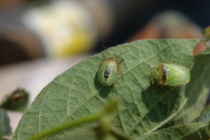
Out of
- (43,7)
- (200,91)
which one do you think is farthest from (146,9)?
(200,91)

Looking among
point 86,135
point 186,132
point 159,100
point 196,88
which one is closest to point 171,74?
point 196,88

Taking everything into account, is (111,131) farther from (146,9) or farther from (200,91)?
(146,9)

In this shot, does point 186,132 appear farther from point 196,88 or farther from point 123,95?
point 196,88

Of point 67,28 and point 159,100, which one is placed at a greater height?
point 67,28

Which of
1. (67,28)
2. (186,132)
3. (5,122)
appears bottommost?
(186,132)

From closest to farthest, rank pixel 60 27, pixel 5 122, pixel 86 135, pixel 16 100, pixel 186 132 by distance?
pixel 86 135, pixel 186 132, pixel 5 122, pixel 16 100, pixel 60 27

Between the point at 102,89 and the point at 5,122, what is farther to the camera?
the point at 5,122

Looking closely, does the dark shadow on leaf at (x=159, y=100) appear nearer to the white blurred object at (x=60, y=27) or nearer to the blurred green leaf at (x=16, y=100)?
the blurred green leaf at (x=16, y=100)
